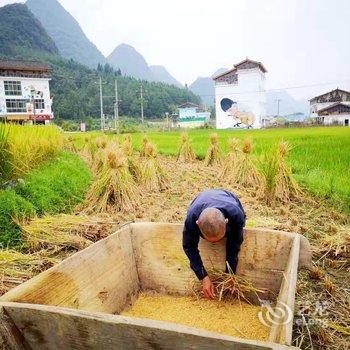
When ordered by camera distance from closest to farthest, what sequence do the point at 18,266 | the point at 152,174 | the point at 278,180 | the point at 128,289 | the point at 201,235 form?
1. the point at 201,235
2. the point at 128,289
3. the point at 18,266
4. the point at 278,180
5. the point at 152,174

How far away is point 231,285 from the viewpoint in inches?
108

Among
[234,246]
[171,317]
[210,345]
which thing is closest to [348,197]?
[234,246]

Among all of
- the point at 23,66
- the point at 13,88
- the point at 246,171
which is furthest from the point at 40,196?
the point at 23,66

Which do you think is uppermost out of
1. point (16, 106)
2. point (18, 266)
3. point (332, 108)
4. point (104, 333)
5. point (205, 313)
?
point (16, 106)

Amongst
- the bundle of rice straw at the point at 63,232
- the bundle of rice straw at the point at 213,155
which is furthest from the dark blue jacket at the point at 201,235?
the bundle of rice straw at the point at 213,155

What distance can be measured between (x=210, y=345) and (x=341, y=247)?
2471mm

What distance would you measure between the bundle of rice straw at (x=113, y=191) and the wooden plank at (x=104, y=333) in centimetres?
367

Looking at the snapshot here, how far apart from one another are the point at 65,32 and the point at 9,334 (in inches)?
7069

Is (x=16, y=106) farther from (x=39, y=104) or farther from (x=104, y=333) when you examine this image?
(x=104, y=333)

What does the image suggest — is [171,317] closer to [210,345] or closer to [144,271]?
[144,271]

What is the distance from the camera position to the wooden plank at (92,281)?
2.08 metres

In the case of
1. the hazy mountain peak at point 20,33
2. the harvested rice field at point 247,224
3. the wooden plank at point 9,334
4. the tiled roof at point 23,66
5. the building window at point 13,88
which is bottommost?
the harvested rice field at point 247,224

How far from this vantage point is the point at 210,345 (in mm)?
1437

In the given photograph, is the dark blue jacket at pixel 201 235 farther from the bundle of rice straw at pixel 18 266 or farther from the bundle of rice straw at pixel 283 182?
the bundle of rice straw at pixel 283 182
